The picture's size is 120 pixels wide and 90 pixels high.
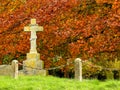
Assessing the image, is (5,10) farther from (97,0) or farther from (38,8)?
(97,0)

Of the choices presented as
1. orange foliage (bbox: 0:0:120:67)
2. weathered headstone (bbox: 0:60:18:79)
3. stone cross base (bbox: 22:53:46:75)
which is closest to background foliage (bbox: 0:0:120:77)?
orange foliage (bbox: 0:0:120:67)

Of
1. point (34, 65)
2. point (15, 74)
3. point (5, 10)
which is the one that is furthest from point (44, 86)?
point (5, 10)

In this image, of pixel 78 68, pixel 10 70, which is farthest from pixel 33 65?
pixel 78 68

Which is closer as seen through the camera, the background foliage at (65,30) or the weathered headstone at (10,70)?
the weathered headstone at (10,70)

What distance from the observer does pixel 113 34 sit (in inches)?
885

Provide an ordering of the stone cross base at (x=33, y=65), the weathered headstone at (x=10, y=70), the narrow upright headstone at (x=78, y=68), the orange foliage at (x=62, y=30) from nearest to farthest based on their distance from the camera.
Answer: the narrow upright headstone at (x=78, y=68), the weathered headstone at (x=10, y=70), the stone cross base at (x=33, y=65), the orange foliage at (x=62, y=30)

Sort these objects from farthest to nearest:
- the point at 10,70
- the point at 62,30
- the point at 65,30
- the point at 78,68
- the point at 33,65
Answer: the point at 62,30, the point at 65,30, the point at 33,65, the point at 10,70, the point at 78,68

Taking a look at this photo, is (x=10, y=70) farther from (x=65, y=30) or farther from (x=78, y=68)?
(x=65, y=30)

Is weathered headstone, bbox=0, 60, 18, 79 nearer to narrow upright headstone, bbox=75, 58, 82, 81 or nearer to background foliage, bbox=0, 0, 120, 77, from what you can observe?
narrow upright headstone, bbox=75, 58, 82, 81

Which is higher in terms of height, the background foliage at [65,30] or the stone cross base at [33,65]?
the background foliage at [65,30]

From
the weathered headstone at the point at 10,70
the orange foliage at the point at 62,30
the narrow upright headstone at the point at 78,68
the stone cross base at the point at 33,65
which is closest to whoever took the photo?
the narrow upright headstone at the point at 78,68

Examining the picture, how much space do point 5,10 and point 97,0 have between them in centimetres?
597

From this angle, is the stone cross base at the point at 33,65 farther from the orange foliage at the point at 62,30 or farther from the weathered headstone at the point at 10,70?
the orange foliage at the point at 62,30

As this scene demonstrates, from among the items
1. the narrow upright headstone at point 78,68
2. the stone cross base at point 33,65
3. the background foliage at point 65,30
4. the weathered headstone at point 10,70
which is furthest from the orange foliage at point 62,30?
the narrow upright headstone at point 78,68
